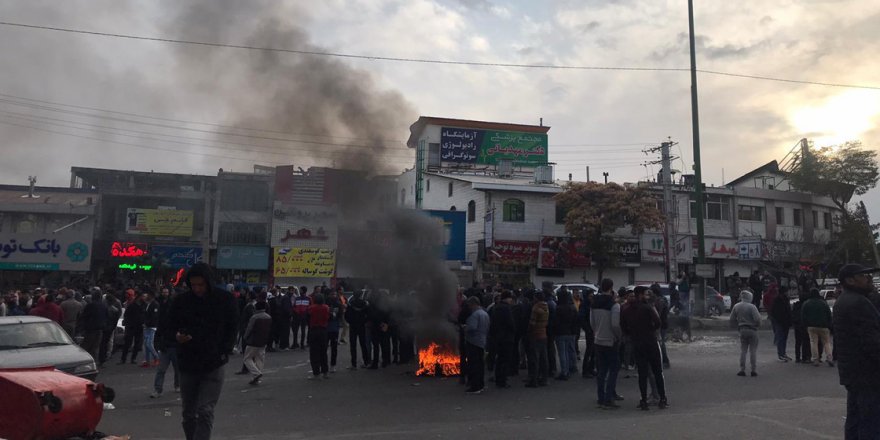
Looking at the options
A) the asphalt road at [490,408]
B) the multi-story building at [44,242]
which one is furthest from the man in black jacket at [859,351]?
the multi-story building at [44,242]

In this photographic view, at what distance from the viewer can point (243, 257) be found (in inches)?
1521

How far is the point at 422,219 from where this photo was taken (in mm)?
13516

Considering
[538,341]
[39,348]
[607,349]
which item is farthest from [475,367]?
[39,348]

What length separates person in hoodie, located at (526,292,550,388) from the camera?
1046 cm

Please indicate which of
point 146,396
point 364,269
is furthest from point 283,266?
point 146,396

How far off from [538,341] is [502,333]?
0.68m

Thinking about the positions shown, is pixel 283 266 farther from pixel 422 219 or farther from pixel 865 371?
pixel 865 371

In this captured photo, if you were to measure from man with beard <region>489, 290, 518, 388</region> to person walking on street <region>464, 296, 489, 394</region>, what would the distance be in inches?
12.8

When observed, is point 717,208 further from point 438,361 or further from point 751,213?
point 438,361

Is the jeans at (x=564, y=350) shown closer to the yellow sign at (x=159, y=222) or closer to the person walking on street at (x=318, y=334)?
the person walking on street at (x=318, y=334)

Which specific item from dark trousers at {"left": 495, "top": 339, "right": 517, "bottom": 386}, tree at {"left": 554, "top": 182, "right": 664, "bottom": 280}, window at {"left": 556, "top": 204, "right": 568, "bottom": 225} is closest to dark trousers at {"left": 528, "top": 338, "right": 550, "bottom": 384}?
dark trousers at {"left": 495, "top": 339, "right": 517, "bottom": 386}

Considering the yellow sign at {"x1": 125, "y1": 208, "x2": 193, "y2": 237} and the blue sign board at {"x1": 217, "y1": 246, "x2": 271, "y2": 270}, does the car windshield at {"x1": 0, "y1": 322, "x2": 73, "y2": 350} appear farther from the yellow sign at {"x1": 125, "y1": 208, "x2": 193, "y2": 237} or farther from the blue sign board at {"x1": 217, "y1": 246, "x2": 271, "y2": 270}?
the yellow sign at {"x1": 125, "y1": 208, "x2": 193, "y2": 237}

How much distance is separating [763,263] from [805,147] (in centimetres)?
1135

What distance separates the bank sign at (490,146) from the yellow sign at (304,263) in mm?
11578
